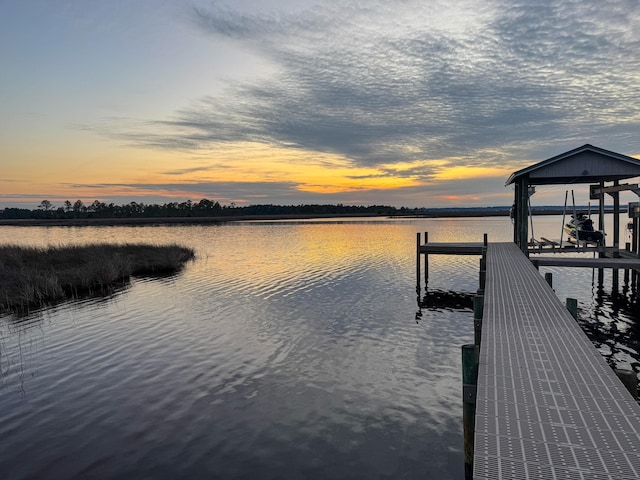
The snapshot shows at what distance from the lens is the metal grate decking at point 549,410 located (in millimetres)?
3922

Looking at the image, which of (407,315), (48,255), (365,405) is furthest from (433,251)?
(48,255)

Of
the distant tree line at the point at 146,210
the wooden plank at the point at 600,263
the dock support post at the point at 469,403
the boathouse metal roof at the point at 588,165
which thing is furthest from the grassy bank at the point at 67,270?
the distant tree line at the point at 146,210

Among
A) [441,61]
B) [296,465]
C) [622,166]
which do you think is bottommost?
[296,465]

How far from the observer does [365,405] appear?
362 inches

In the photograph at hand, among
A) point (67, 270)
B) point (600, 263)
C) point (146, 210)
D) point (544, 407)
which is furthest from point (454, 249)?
point (146, 210)

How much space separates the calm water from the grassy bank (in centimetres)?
232

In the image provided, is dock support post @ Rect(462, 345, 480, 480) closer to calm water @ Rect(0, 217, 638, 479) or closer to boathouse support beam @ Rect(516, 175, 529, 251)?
calm water @ Rect(0, 217, 638, 479)

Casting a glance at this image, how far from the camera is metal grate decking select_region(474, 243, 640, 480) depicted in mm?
3922

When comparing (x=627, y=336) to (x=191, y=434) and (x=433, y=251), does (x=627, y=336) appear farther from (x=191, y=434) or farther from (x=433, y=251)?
(x=191, y=434)

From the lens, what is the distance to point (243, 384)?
34.0 feet

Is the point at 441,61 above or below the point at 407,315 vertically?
above

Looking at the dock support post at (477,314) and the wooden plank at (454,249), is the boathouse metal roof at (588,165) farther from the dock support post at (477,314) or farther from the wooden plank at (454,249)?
the dock support post at (477,314)

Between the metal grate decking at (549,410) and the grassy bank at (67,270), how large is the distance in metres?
20.5

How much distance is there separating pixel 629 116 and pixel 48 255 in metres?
47.8
